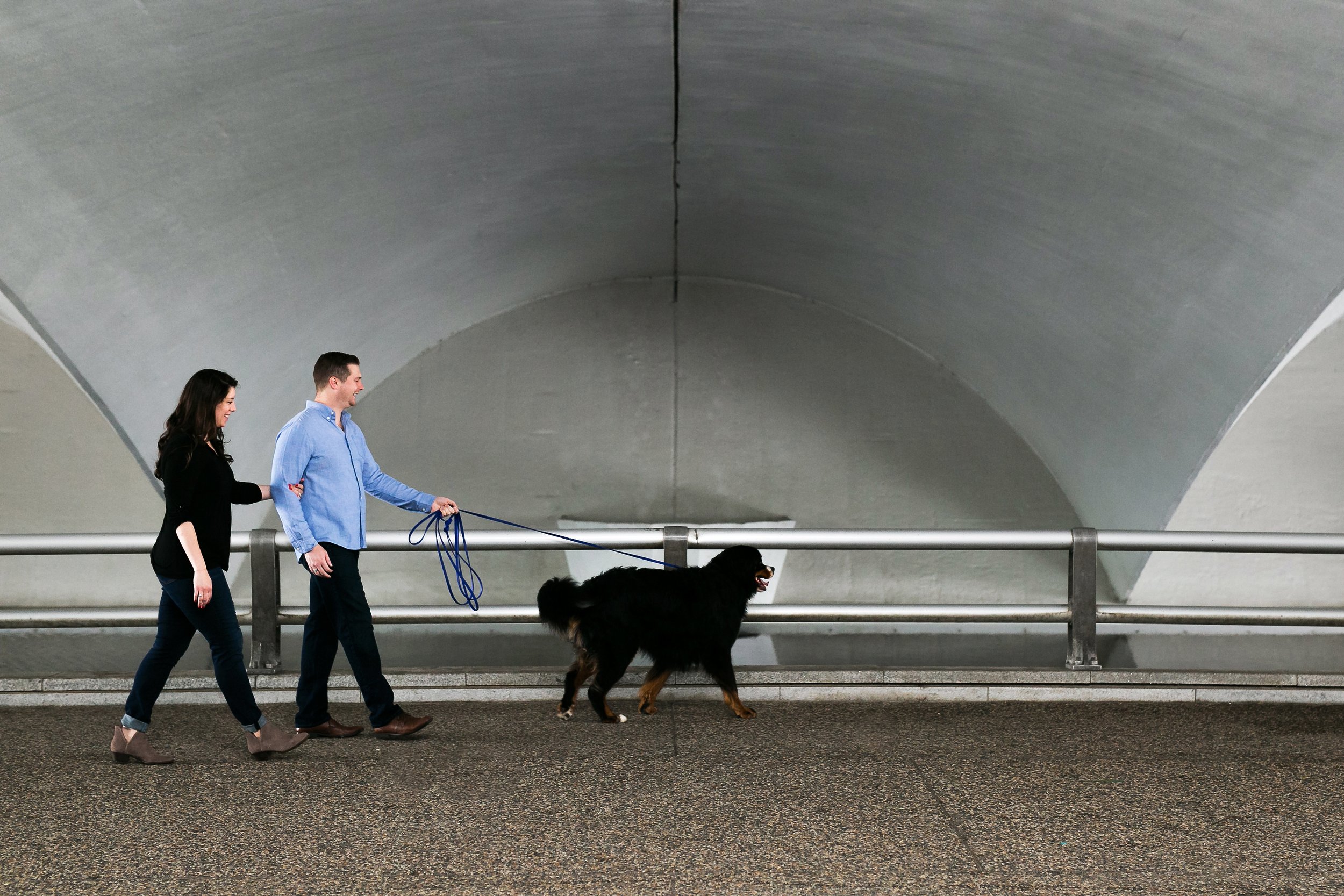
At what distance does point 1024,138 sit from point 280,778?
6.65 m

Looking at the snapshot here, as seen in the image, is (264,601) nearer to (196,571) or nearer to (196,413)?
(196,571)

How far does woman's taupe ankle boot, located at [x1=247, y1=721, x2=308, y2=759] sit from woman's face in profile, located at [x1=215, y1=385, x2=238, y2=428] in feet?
4.36

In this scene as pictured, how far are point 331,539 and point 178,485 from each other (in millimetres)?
703

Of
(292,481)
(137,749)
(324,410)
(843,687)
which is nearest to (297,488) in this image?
(292,481)

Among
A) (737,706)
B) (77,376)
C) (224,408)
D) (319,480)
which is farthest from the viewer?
(77,376)

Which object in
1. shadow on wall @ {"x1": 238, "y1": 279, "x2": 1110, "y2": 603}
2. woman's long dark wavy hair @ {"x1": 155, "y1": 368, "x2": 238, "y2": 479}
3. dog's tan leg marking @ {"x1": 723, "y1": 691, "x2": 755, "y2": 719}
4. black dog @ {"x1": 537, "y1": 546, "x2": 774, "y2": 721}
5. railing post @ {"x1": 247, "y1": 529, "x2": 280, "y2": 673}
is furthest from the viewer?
shadow on wall @ {"x1": 238, "y1": 279, "x2": 1110, "y2": 603}

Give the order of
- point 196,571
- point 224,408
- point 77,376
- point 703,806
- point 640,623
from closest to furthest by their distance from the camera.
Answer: point 703,806 → point 196,571 → point 224,408 → point 640,623 → point 77,376

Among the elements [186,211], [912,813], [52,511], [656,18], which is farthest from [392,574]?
[912,813]

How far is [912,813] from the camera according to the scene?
3812 mm

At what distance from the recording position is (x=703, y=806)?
12.8 feet

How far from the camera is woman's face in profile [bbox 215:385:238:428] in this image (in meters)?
4.41

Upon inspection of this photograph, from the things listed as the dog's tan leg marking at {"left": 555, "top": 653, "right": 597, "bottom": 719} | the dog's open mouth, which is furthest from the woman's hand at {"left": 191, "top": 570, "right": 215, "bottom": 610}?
the dog's open mouth

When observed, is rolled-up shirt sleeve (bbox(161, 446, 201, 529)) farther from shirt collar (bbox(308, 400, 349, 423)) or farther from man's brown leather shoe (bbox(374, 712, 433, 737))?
man's brown leather shoe (bbox(374, 712, 433, 737))

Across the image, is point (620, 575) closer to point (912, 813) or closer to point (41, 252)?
point (912, 813)
